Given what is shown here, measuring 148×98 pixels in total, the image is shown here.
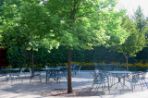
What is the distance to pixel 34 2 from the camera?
16.2 m

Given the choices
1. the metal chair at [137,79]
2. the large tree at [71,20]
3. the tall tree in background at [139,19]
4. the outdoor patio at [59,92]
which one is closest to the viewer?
the outdoor patio at [59,92]

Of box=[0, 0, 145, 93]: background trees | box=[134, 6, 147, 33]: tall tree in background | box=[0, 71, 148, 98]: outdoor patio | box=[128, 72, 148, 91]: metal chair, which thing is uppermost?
box=[134, 6, 147, 33]: tall tree in background

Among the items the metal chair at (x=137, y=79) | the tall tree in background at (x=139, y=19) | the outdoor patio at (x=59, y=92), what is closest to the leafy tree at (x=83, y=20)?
the outdoor patio at (x=59, y=92)

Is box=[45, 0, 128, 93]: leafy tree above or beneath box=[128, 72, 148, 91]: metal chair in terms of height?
above

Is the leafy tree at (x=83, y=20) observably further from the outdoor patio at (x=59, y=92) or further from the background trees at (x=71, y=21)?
the outdoor patio at (x=59, y=92)

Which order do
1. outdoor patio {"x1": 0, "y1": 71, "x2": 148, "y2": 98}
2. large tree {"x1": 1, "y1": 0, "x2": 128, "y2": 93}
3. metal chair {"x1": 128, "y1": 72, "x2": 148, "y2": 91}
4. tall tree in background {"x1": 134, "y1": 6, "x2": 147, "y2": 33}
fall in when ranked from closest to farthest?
outdoor patio {"x1": 0, "y1": 71, "x2": 148, "y2": 98}, large tree {"x1": 1, "y1": 0, "x2": 128, "y2": 93}, metal chair {"x1": 128, "y1": 72, "x2": 148, "y2": 91}, tall tree in background {"x1": 134, "y1": 6, "x2": 147, "y2": 33}

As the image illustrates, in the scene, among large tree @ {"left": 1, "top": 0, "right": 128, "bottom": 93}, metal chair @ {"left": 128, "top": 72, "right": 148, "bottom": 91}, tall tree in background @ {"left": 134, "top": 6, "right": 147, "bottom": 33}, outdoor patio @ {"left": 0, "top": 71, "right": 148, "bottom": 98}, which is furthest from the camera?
tall tree in background @ {"left": 134, "top": 6, "right": 147, "bottom": 33}

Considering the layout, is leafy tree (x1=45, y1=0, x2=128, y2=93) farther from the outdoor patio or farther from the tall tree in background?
the tall tree in background

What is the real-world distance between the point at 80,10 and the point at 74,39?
1633 millimetres

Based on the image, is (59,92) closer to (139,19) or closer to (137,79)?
(137,79)

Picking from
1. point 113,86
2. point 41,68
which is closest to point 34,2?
point 113,86

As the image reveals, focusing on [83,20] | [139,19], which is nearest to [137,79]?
[83,20]

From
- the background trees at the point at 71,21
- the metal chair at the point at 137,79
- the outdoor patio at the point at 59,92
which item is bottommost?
the outdoor patio at the point at 59,92

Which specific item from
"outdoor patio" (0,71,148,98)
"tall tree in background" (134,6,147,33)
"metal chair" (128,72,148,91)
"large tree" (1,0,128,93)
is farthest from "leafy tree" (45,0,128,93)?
"tall tree in background" (134,6,147,33)
